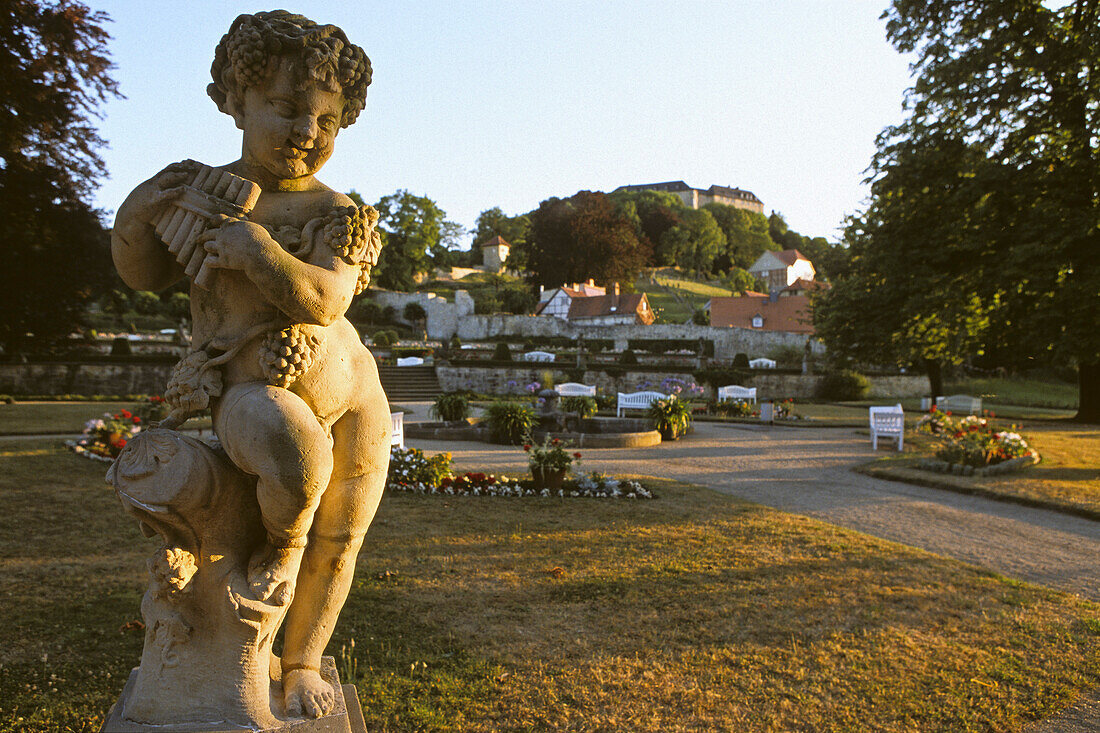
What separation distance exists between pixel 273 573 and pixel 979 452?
12.3 meters

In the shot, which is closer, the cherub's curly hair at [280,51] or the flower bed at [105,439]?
the cherub's curly hair at [280,51]

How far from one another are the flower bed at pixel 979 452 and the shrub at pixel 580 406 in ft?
23.9

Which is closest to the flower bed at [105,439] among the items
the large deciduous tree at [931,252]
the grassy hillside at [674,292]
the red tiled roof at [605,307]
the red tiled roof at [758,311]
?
the large deciduous tree at [931,252]

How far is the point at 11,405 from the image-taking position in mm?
19484

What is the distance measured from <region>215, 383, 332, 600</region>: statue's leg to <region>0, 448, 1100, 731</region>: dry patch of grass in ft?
5.56

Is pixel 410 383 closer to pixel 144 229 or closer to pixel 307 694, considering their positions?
pixel 307 694

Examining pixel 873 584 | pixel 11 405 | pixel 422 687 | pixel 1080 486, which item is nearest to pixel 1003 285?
pixel 1080 486

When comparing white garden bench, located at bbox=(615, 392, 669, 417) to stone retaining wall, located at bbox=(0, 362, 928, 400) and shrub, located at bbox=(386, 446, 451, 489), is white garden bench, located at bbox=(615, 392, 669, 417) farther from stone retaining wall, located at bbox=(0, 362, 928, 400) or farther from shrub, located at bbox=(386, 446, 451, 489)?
shrub, located at bbox=(386, 446, 451, 489)

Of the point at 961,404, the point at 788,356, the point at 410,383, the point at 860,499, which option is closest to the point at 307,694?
the point at 860,499

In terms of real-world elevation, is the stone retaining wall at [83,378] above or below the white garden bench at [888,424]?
above

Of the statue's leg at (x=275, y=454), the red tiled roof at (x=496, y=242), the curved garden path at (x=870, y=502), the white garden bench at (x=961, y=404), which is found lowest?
the curved garden path at (x=870, y=502)

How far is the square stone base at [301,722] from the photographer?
194 centimetres

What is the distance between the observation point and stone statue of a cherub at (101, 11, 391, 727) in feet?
6.28

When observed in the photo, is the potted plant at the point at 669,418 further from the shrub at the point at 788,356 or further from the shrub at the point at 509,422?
the shrub at the point at 788,356
